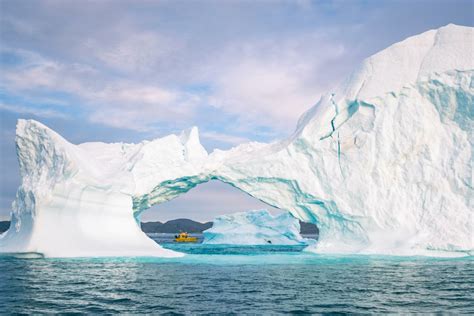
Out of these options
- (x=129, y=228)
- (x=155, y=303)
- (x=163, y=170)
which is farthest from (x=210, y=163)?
(x=155, y=303)

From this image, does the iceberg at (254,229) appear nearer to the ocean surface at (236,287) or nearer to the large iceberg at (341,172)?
the large iceberg at (341,172)

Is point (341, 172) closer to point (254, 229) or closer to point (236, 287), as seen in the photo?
point (236, 287)

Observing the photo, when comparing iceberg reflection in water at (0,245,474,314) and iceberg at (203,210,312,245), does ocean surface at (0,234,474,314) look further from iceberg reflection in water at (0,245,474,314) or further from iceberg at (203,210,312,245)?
iceberg at (203,210,312,245)

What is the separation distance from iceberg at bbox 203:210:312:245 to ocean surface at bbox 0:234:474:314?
87.9ft

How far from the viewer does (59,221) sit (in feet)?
64.6

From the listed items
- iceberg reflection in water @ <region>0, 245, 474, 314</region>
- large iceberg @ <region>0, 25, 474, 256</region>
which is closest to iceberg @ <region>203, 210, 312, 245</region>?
large iceberg @ <region>0, 25, 474, 256</region>

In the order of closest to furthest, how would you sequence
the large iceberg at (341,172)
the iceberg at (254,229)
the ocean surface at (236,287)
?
the ocean surface at (236,287), the large iceberg at (341,172), the iceberg at (254,229)

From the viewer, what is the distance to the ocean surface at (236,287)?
9.74 metres

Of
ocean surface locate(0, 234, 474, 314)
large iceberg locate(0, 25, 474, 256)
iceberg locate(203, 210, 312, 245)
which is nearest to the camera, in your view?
ocean surface locate(0, 234, 474, 314)

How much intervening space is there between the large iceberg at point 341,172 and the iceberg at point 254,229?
20.9m

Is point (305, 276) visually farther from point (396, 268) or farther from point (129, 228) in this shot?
point (129, 228)

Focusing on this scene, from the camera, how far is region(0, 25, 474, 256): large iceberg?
2002 centimetres

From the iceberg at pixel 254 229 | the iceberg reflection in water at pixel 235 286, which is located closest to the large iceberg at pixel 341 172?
the iceberg reflection in water at pixel 235 286

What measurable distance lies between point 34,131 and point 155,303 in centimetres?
1277
